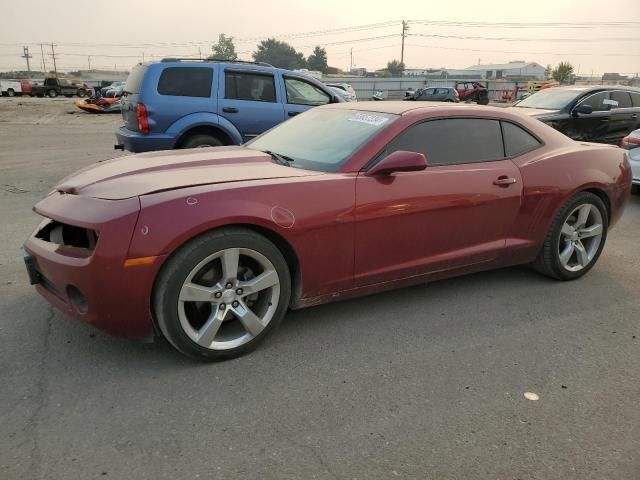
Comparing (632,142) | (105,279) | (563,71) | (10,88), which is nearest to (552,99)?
(632,142)

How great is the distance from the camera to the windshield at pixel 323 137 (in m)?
3.58

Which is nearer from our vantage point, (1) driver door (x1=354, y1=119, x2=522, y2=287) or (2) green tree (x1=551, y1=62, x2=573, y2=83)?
(1) driver door (x1=354, y1=119, x2=522, y2=287)

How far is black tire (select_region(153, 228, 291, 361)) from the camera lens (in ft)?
9.23

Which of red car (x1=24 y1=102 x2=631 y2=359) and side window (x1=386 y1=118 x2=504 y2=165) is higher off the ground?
side window (x1=386 y1=118 x2=504 y2=165)

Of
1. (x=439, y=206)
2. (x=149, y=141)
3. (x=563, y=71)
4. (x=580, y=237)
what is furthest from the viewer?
(x=563, y=71)

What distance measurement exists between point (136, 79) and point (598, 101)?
27.6 feet

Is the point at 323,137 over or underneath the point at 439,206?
over

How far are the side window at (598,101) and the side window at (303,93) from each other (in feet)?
16.8

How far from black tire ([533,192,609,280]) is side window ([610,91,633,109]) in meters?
7.37

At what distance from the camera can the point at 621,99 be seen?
10.8 m

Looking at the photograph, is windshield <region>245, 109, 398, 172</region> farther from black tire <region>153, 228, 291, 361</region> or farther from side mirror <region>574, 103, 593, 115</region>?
side mirror <region>574, 103, 593, 115</region>

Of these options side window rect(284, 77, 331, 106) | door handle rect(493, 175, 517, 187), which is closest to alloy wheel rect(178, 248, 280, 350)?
door handle rect(493, 175, 517, 187)

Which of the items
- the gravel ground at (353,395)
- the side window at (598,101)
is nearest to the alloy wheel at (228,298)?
the gravel ground at (353,395)

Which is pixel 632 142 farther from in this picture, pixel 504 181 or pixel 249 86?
pixel 249 86
